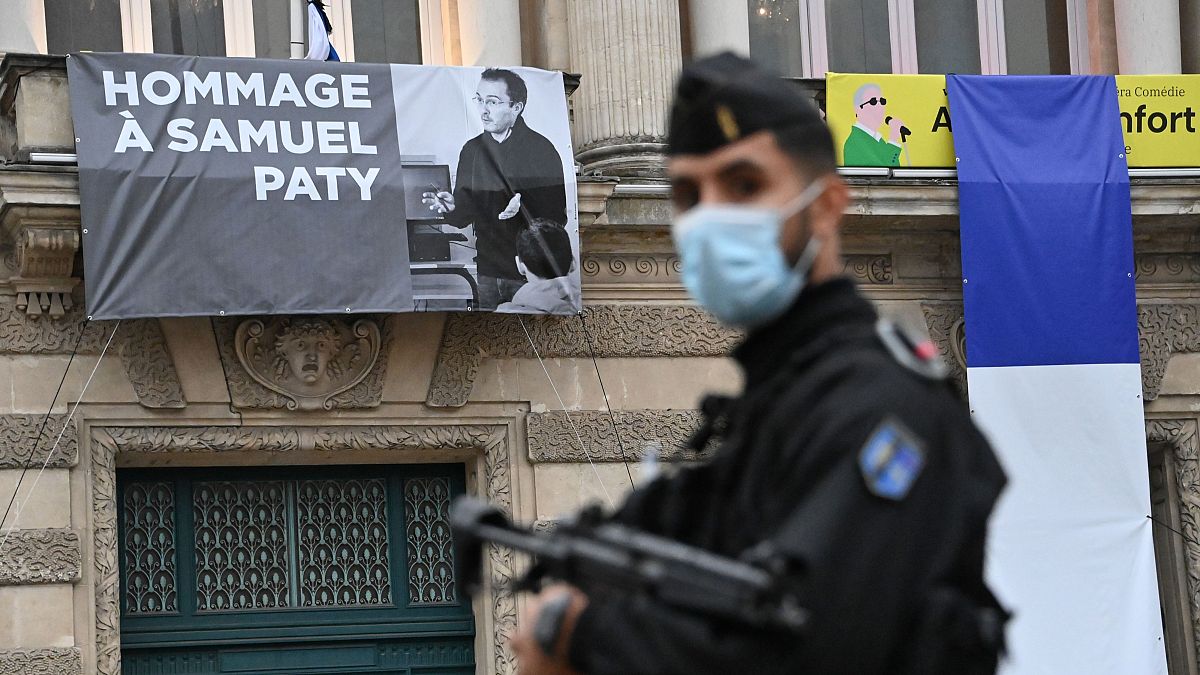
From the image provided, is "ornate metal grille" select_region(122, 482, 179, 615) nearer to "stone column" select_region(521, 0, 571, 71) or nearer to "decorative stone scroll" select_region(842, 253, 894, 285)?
"stone column" select_region(521, 0, 571, 71)

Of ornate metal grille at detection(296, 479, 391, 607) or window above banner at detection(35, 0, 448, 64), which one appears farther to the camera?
window above banner at detection(35, 0, 448, 64)

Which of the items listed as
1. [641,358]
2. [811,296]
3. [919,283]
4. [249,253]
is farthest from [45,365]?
[811,296]

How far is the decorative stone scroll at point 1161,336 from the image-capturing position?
1366 cm

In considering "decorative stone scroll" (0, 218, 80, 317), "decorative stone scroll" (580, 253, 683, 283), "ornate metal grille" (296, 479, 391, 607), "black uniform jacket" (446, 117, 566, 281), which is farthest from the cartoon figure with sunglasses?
"decorative stone scroll" (0, 218, 80, 317)

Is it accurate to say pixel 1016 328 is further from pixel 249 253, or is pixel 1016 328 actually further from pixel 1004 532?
pixel 249 253

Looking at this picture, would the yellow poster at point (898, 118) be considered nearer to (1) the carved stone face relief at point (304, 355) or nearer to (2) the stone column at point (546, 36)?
(2) the stone column at point (546, 36)

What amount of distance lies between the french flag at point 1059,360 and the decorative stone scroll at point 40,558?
18.0 feet

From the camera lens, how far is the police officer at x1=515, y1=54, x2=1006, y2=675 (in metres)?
2.62

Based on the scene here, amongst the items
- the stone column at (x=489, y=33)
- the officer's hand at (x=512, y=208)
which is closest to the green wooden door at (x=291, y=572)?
the officer's hand at (x=512, y=208)

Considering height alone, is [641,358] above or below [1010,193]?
below

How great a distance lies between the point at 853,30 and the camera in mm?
14312

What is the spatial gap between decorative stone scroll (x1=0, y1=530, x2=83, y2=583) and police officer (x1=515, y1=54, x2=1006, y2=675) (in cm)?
901

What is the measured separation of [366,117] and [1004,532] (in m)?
4.63

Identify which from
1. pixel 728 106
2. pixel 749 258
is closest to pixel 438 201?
pixel 728 106
